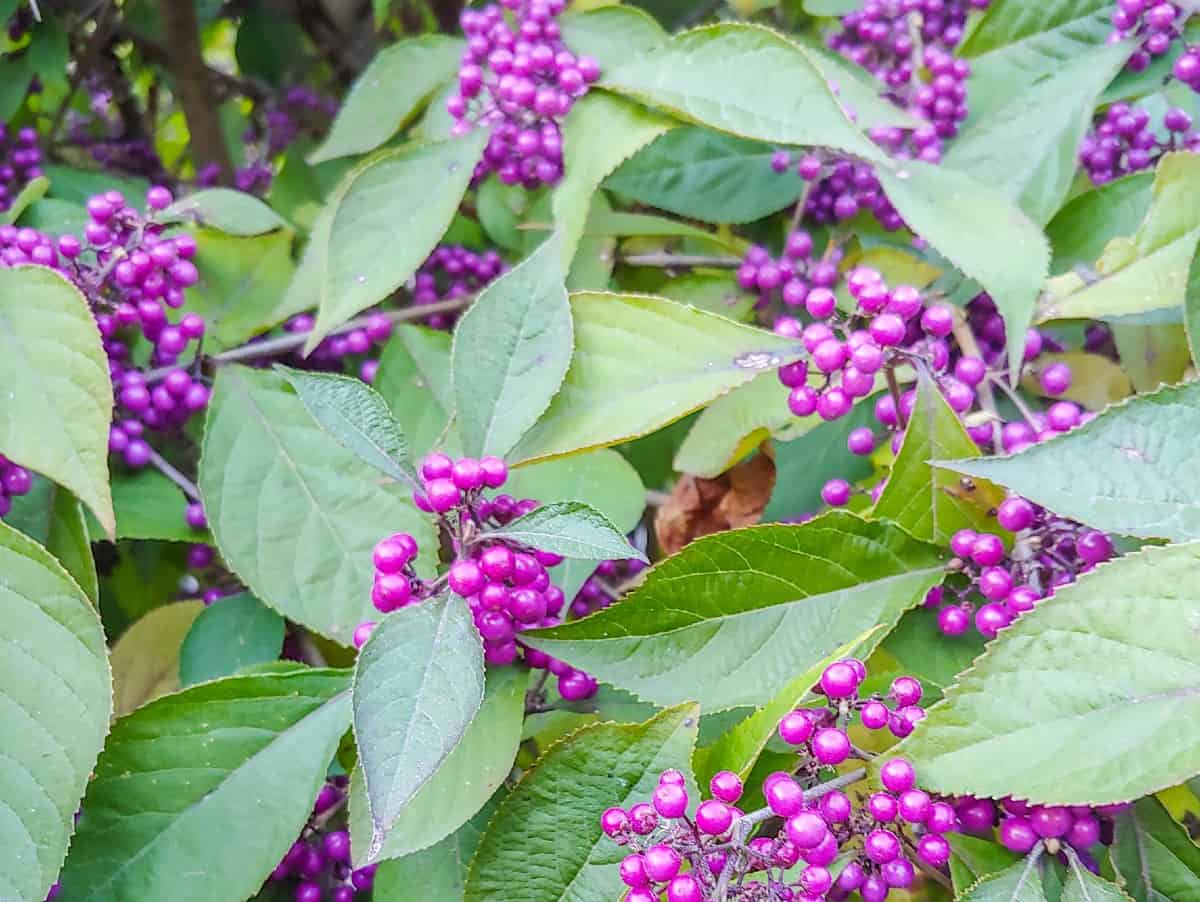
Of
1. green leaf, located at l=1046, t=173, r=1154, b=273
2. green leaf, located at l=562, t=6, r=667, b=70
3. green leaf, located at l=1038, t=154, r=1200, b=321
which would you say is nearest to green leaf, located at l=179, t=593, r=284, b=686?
green leaf, located at l=562, t=6, r=667, b=70

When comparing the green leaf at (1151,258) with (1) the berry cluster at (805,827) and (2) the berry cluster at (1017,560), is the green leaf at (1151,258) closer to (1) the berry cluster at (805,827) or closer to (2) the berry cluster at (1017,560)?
(2) the berry cluster at (1017,560)

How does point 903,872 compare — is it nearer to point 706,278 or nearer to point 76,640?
point 76,640

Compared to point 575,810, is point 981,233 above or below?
above

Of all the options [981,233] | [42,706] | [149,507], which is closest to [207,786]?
[42,706]

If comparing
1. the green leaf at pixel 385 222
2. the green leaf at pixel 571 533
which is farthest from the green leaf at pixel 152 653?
the green leaf at pixel 571 533

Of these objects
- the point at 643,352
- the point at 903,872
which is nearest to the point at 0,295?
the point at 643,352

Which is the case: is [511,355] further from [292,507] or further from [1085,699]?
[1085,699]

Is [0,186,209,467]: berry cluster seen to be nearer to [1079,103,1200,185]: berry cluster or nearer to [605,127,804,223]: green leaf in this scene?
[605,127,804,223]: green leaf
